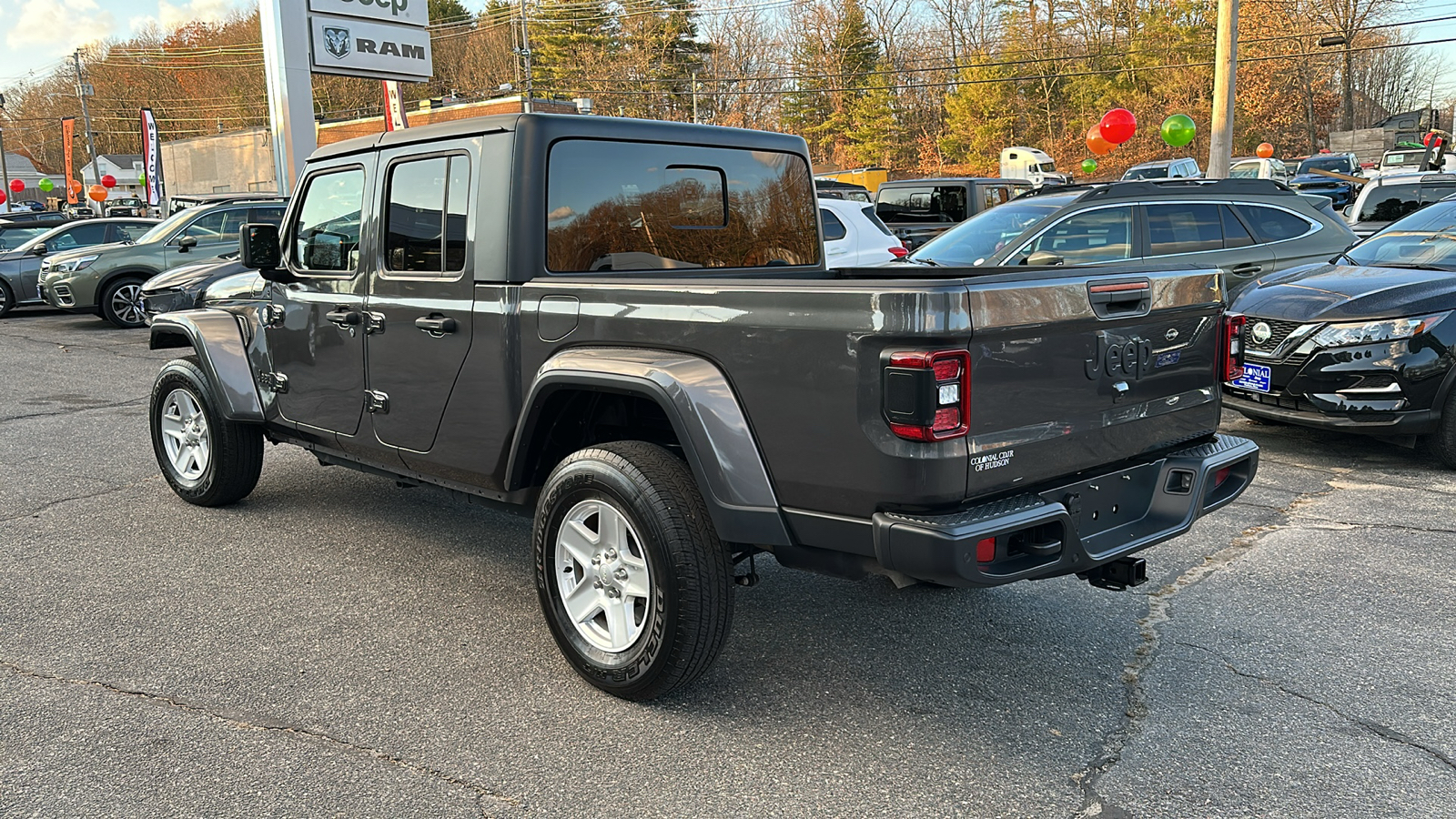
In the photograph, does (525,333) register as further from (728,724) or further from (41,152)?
(41,152)

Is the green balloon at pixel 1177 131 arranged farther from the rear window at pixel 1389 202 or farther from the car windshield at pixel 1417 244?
the car windshield at pixel 1417 244

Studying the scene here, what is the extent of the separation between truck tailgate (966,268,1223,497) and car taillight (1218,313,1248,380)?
62mm

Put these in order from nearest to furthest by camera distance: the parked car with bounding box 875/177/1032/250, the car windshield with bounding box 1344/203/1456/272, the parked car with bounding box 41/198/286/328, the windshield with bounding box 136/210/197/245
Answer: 1. the car windshield with bounding box 1344/203/1456/272
2. the parked car with bounding box 41/198/286/328
3. the windshield with bounding box 136/210/197/245
4. the parked car with bounding box 875/177/1032/250

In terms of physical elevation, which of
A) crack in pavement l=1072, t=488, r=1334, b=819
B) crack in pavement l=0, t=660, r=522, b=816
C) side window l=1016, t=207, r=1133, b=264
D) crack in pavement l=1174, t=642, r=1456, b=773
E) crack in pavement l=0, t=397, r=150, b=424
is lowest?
crack in pavement l=1174, t=642, r=1456, b=773

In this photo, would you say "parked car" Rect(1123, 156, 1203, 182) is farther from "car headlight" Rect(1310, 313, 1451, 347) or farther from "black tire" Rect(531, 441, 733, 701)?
"black tire" Rect(531, 441, 733, 701)

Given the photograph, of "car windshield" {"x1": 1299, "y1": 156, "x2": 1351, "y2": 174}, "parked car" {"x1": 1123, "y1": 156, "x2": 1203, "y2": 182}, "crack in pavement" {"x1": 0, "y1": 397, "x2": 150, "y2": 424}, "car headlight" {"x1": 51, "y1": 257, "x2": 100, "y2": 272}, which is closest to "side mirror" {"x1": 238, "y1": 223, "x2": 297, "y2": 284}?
"crack in pavement" {"x1": 0, "y1": 397, "x2": 150, "y2": 424}

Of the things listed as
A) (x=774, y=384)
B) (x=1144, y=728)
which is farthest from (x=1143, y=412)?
(x=774, y=384)

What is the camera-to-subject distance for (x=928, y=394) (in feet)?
9.16

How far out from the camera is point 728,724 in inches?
133

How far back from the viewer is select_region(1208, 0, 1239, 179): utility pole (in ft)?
52.7

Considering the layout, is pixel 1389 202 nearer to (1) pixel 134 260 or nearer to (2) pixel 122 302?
(1) pixel 134 260

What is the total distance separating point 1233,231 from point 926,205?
28.5 ft

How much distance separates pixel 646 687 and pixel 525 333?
1.27 m

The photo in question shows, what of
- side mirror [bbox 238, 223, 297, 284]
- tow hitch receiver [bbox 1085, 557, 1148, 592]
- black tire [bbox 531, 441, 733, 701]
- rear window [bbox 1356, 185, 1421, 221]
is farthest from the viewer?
rear window [bbox 1356, 185, 1421, 221]
